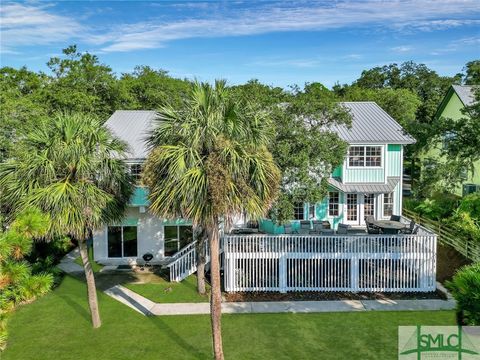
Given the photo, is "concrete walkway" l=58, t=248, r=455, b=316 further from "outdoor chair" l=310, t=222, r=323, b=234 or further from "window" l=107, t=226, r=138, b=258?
"window" l=107, t=226, r=138, b=258

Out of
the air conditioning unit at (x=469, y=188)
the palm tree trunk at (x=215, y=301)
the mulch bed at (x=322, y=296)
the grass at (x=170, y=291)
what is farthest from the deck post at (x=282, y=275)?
the air conditioning unit at (x=469, y=188)

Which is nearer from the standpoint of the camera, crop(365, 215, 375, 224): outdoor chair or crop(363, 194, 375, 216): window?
crop(365, 215, 375, 224): outdoor chair

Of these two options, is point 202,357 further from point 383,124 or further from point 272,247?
point 383,124

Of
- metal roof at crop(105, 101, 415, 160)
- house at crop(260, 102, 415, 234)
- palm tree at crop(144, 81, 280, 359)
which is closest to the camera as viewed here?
palm tree at crop(144, 81, 280, 359)

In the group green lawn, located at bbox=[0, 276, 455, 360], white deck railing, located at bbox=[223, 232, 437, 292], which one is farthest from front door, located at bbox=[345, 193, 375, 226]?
green lawn, located at bbox=[0, 276, 455, 360]

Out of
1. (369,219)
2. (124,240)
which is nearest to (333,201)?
(369,219)

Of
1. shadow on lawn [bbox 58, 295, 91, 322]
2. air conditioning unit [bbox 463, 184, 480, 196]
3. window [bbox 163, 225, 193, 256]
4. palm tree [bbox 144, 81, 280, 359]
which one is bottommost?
shadow on lawn [bbox 58, 295, 91, 322]

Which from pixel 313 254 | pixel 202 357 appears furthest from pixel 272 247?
pixel 202 357
